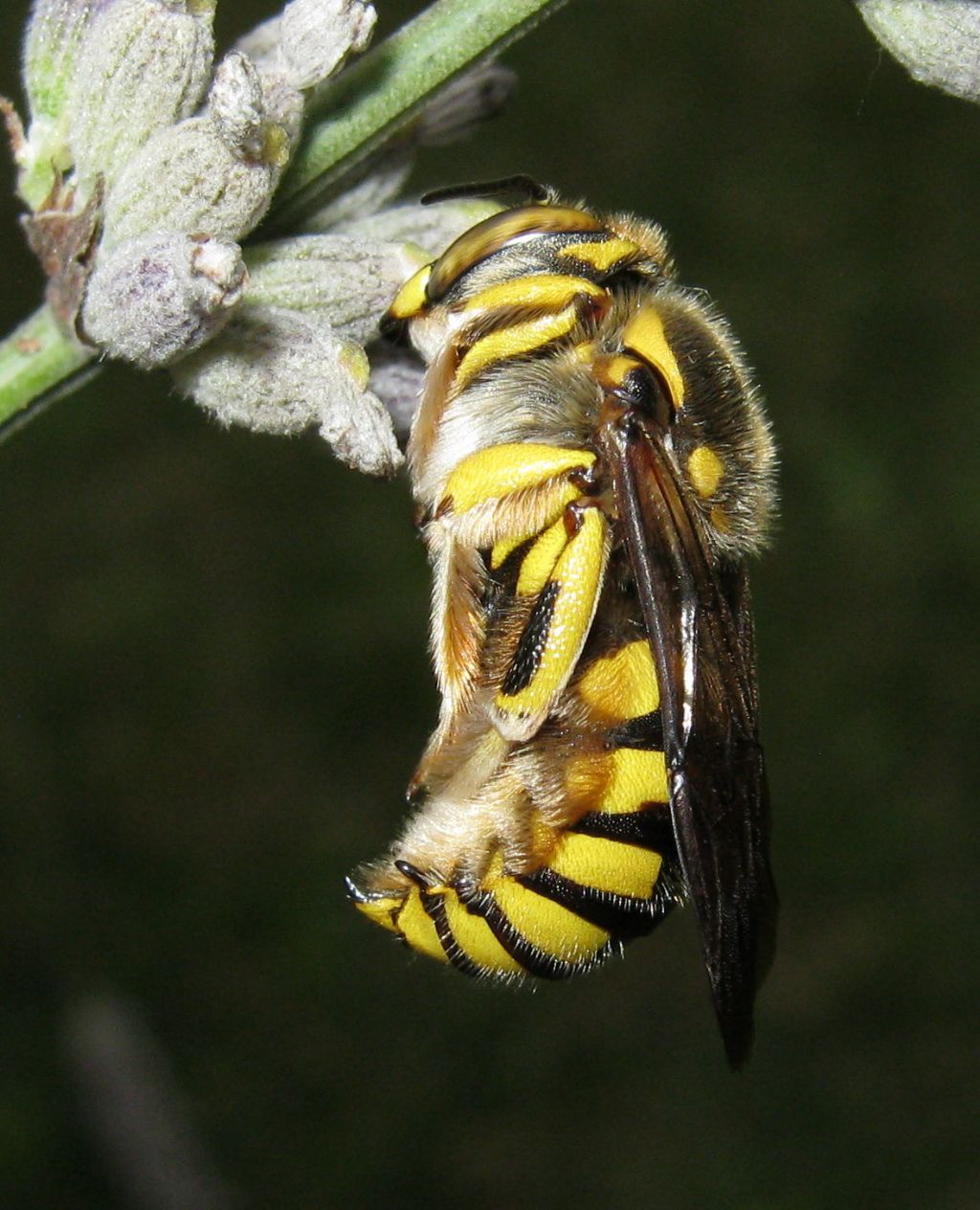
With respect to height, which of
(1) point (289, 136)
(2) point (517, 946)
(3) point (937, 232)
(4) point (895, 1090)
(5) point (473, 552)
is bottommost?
(4) point (895, 1090)

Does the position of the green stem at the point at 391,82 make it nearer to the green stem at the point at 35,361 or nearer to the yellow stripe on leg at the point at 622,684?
the green stem at the point at 35,361

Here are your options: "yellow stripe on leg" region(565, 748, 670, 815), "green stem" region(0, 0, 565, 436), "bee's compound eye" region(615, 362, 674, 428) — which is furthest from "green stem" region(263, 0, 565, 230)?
"yellow stripe on leg" region(565, 748, 670, 815)

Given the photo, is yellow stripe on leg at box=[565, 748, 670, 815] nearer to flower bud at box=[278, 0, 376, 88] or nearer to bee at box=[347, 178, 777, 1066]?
bee at box=[347, 178, 777, 1066]

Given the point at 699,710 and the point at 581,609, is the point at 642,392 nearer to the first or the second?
the point at 581,609

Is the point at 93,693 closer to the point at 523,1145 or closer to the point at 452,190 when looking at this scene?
the point at 523,1145

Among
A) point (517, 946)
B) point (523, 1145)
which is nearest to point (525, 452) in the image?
point (517, 946)

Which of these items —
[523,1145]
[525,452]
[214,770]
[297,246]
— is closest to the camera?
[525,452]

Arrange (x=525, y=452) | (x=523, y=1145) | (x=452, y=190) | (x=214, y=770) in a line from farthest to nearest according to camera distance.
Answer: (x=214, y=770) < (x=523, y=1145) < (x=452, y=190) < (x=525, y=452)
